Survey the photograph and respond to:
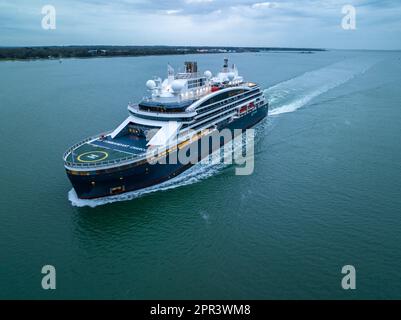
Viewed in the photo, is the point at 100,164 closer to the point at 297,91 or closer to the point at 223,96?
the point at 223,96

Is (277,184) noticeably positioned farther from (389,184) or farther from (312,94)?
(312,94)

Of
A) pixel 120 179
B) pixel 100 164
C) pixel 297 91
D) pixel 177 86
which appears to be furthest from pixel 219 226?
pixel 297 91

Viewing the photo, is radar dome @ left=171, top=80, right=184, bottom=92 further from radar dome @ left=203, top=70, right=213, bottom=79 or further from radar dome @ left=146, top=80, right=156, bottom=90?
radar dome @ left=203, top=70, right=213, bottom=79

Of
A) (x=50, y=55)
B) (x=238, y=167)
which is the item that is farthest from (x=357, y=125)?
(x=50, y=55)

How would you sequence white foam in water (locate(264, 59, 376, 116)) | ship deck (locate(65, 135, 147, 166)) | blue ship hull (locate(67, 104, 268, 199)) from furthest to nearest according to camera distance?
white foam in water (locate(264, 59, 376, 116))
ship deck (locate(65, 135, 147, 166))
blue ship hull (locate(67, 104, 268, 199))

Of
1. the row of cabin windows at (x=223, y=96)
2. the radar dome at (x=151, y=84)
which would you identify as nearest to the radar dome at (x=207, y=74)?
the row of cabin windows at (x=223, y=96)

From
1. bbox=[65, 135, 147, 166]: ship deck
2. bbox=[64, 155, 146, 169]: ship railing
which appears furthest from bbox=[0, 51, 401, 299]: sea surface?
bbox=[65, 135, 147, 166]: ship deck

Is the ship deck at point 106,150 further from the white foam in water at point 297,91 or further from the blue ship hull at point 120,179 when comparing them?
the white foam in water at point 297,91

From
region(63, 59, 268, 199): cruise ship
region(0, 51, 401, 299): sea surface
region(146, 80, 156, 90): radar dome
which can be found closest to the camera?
region(0, 51, 401, 299): sea surface

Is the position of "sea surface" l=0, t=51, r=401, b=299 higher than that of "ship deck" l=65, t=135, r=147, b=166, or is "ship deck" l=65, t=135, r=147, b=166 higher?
"ship deck" l=65, t=135, r=147, b=166
